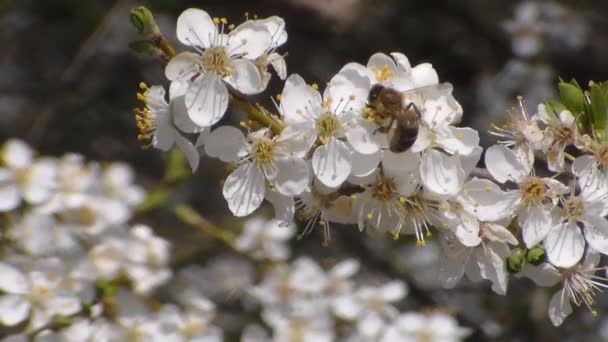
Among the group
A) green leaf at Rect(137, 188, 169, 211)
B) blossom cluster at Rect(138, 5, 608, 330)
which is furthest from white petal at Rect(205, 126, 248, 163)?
green leaf at Rect(137, 188, 169, 211)

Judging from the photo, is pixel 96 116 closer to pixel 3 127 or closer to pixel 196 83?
pixel 3 127

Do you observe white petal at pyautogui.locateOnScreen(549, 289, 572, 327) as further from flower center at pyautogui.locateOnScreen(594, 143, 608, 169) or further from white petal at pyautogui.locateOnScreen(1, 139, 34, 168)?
white petal at pyautogui.locateOnScreen(1, 139, 34, 168)

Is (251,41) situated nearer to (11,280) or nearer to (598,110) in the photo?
(598,110)

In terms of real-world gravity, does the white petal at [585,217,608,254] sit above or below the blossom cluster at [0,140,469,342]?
above

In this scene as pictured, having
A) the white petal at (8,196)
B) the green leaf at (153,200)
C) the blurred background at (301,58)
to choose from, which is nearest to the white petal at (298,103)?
A: the white petal at (8,196)

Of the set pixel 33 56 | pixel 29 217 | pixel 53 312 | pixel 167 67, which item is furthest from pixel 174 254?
pixel 167 67

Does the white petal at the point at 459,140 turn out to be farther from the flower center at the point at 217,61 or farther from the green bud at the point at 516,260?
the flower center at the point at 217,61
